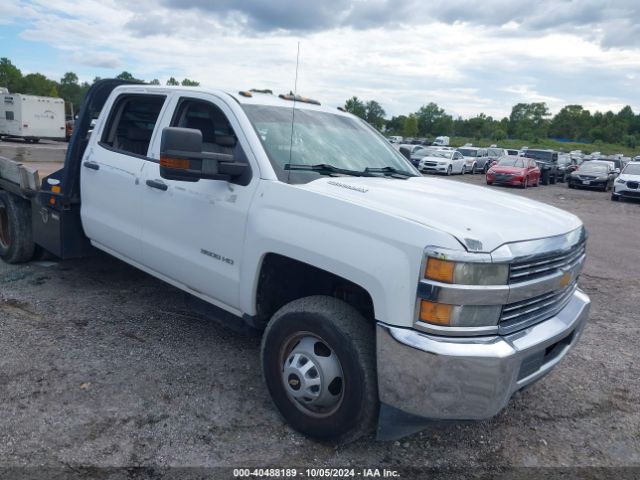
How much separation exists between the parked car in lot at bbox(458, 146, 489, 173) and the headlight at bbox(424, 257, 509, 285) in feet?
105

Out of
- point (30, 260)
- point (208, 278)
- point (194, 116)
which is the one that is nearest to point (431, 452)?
point (208, 278)

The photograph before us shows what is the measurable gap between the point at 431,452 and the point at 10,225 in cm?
498

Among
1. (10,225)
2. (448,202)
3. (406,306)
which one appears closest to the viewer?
(406,306)

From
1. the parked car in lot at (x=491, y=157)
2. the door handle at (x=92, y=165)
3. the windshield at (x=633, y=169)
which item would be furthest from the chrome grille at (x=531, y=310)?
the parked car in lot at (x=491, y=157)

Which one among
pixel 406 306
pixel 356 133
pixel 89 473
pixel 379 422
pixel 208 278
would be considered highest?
pixel 356 133

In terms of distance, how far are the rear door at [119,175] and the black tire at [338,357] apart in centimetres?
173

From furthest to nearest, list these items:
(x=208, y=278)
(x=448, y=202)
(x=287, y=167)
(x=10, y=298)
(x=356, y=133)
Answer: (x=10, y=298)
(x=356, y=133)
(x=208, y=278)
(x=287, y=167)
(x=448, y=202)

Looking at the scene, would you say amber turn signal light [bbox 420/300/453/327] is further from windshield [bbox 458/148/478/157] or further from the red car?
windshield [bbox 458/148/478/157]

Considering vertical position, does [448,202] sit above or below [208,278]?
above

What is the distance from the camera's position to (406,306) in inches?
107

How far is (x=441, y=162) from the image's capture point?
30.1m

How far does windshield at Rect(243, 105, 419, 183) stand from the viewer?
3.68 metres

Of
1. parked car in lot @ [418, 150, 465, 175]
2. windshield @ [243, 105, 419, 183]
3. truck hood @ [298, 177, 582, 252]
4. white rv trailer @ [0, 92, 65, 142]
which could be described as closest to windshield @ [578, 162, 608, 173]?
parked car in lot @ [418, 150, 465, 175]

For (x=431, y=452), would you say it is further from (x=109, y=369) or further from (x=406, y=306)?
(x=109, y=369)
